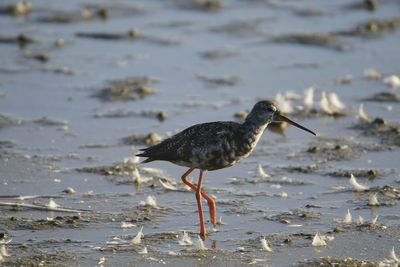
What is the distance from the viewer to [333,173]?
9.66 metres

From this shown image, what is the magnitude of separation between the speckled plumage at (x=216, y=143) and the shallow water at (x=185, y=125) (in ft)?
1.60

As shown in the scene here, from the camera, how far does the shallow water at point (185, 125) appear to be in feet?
26.2

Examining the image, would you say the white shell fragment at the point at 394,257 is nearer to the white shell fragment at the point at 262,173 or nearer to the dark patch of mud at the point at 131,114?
the white shell fragment at the point at 262,173

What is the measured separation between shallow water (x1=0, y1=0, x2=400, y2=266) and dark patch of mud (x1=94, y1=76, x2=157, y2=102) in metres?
0.12

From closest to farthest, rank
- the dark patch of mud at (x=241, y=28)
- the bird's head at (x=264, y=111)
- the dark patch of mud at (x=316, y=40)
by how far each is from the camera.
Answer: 1. the bird's head at (x=264, y=111)
2. the dark patch of mud at (x=316, y=40)
3. the dark patch of mud at (x=241, y=28)

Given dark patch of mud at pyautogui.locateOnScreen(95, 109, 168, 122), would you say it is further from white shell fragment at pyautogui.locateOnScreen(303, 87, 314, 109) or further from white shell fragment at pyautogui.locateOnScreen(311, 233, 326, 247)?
white shell fragment at pyautogui.locateOnScreen(311, 233, 326, 247)

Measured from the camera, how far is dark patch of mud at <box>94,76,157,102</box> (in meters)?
12.4

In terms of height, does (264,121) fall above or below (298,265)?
above

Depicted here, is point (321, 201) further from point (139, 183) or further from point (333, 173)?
point (139, 183)

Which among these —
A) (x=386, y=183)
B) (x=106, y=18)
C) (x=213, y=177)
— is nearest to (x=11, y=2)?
(x=106, y=18)

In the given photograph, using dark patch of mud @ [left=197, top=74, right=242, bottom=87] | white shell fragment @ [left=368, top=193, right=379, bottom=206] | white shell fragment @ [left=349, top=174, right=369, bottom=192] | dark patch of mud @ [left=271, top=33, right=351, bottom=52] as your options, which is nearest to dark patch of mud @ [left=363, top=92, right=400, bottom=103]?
dark patch of mud @ [left=197, top=74, right=242, bottom=87]

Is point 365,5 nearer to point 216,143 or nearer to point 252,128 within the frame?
point 252,128

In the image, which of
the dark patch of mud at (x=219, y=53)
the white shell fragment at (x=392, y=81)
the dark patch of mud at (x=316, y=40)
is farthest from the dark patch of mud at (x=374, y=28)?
the white shell fragment at (x=392, y=81)

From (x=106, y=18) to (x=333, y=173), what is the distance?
8.07 m
